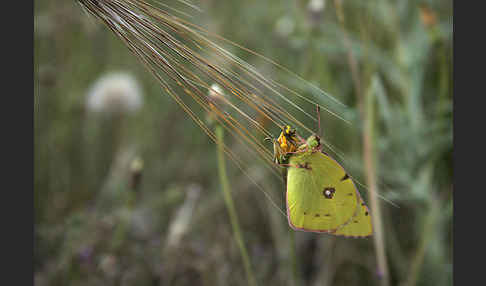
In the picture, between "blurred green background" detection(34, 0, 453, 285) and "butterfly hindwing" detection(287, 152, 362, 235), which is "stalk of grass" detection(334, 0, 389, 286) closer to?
"blurred green background" detection(34, 0, 453, 285)

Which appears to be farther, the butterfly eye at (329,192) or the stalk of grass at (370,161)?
the stalk of grass at (370,161)

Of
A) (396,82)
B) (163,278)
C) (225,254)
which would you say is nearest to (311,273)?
(225,254)

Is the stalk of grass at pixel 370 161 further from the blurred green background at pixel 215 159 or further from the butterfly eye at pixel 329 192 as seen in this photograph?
the butterfly eye at pixel 329 192

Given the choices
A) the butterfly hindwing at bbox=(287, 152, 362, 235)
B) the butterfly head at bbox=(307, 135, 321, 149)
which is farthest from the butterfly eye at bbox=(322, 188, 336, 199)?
the butterfly head at bbox=(307, 135, 321, 149)

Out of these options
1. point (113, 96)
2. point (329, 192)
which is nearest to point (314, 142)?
point (329, 192)

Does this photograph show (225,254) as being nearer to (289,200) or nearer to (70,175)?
(289,200)

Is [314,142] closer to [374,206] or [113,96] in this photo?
→ [374,206]

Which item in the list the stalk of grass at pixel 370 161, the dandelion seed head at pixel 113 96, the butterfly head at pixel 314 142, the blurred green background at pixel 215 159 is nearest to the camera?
the butterfly head at pixel 314 142

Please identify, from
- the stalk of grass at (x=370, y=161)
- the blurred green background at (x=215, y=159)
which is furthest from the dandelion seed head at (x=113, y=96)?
the stalk of grass at (x=370, y=161)
